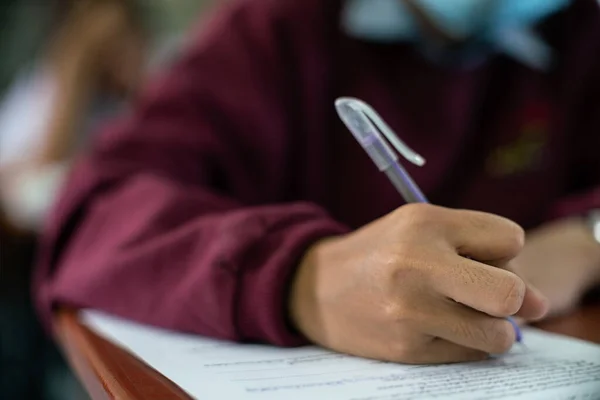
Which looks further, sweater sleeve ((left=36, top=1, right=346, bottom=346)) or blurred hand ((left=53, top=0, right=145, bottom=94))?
blurred hand ((left=53, top=0, right=145, bottom=94))

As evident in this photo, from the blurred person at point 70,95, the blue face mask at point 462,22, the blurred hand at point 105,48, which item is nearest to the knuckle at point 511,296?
the blue face mask at point 462,22

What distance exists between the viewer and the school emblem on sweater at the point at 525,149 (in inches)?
24.9

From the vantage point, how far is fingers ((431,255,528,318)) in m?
0.28

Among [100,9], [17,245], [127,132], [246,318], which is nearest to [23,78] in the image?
[100,9]

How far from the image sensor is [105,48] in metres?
1.32

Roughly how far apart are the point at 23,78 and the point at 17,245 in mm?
680

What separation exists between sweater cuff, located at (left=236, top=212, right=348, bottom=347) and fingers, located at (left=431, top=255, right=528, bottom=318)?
3.2 inches

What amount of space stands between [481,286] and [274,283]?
10 centimetres

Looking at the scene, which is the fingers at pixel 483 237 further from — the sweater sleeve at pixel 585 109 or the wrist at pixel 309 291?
the sweater sleeve at pixel 585 109

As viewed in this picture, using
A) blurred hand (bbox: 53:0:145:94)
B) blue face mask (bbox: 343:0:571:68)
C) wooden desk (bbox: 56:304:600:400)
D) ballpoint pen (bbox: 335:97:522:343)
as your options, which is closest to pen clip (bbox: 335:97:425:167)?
ballpoint pen (bbox: 335:97:522:343)

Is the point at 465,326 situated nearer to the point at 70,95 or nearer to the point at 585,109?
the point at 585,109

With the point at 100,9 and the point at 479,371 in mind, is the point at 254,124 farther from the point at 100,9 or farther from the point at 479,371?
the point at 100,9

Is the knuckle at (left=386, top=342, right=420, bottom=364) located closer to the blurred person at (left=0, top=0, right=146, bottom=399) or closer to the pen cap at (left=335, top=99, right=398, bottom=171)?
the pen cap at (left=335, top=99, right=398, bottom=171)

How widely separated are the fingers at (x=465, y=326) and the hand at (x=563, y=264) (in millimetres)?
119
